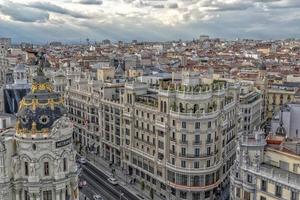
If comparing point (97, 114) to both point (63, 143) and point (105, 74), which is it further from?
point (63, 143)

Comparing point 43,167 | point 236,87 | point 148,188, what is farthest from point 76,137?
point 43,167

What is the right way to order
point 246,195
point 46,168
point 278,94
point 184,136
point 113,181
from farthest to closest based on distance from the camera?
point 278,94
point 113,181
point 184,136
point 246,195
point 46,168

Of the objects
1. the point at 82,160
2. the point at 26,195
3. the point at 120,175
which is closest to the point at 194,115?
the point at 120,175

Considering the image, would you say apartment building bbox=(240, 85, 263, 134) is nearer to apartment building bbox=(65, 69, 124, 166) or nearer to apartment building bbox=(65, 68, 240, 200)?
apartment building bbox=(65, 68, 240, 200)

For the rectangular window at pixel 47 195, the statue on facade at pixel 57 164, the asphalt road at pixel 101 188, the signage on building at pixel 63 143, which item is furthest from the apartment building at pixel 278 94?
the rectangular window at pixel 47 195

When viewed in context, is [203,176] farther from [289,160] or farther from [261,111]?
[261,111]

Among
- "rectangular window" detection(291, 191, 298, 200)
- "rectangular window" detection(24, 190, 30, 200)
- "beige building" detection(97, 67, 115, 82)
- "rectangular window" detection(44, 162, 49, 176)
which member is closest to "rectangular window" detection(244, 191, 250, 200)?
"rectangular window" detection(291, 191, 298, 200)
